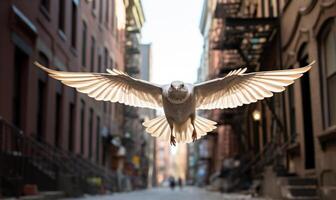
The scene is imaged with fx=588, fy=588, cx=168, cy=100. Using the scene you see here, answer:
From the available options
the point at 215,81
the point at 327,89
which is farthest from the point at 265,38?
the point at 215,81

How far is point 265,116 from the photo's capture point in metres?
16.6

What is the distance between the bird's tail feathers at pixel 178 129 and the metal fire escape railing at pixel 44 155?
370 inches

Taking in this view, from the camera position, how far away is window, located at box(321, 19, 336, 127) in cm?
1223

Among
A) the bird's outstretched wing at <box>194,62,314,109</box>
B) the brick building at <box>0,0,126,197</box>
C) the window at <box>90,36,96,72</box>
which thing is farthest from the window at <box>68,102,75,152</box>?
the bird's outstretched wing at <box>194,62,314,109</box>

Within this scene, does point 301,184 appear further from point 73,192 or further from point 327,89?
point 73,192

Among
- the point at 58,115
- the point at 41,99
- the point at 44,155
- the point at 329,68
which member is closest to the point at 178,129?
the point at 329,68

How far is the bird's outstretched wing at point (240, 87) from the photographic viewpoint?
285cm

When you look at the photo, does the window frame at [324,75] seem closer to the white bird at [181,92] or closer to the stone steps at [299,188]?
the stone steps at [299,188]

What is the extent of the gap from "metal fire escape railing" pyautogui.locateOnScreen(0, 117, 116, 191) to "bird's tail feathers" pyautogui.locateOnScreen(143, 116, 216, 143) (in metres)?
9.39

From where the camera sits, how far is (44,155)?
55.4 ft

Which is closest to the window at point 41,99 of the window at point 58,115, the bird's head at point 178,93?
the window at point 58,115

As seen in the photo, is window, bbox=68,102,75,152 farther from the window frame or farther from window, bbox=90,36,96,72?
window, bbox=90,36,96,72

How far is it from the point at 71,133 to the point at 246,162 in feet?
32.4

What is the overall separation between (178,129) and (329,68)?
1030cm
